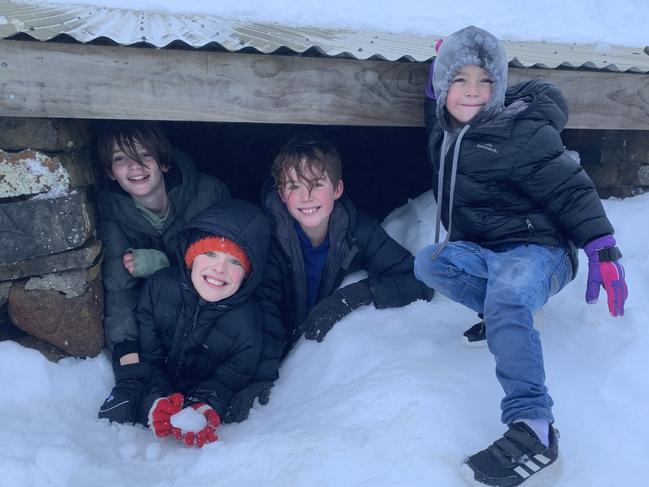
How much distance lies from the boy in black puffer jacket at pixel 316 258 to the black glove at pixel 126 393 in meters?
0.60

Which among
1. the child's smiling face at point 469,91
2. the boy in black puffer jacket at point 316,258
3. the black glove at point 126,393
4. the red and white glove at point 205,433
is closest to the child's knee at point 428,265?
the boy in black puffer jacket at point 316,258

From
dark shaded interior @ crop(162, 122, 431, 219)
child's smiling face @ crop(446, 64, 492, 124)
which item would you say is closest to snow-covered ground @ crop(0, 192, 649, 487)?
child's smiling face @ crop(446, 64, 492, 124)

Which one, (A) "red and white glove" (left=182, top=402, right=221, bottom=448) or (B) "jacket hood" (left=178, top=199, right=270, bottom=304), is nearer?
(A) "red and white glove" (left=182, top=402, right=221, bottom=448)

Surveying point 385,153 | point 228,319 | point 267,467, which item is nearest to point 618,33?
point 385,153

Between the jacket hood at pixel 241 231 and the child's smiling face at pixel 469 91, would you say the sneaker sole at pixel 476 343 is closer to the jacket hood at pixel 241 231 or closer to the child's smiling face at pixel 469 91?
the child's smiling face at pixel 469 91

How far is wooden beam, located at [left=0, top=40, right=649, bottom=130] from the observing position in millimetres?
2383

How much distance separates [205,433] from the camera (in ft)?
8.52

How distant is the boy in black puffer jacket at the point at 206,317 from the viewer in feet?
9.71

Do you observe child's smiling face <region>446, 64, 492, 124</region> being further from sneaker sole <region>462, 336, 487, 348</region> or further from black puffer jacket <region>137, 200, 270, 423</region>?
black puffer jacket <region>137, 200, 270, 423</region>

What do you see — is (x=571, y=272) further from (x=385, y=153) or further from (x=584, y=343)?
(x=385, y=153)

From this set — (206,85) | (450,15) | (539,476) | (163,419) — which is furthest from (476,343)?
(450,15)

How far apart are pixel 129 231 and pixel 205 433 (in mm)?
1296

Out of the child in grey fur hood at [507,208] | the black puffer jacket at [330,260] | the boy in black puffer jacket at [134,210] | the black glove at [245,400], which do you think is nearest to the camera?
the child in grey fur hood at [507,208]

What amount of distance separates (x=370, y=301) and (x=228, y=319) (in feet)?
2.54
